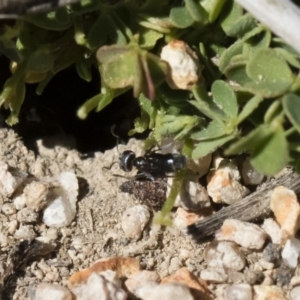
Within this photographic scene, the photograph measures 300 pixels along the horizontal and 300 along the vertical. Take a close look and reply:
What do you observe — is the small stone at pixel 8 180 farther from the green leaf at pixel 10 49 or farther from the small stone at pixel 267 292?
the small stone at pixel 267 292

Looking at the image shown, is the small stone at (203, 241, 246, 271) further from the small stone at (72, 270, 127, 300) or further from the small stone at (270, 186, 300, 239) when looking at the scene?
the small stone at (72, 270, 127, 300)

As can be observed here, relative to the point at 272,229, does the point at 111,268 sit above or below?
below

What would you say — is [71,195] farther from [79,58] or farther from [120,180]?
[79,58]

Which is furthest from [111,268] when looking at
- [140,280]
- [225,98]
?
[225,98]

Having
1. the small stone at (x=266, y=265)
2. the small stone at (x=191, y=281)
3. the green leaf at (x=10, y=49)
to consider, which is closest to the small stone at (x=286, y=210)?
the small stone at (x=266, y=265)

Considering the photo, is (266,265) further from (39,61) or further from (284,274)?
(39,61)

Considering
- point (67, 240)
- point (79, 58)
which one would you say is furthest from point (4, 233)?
point (79, 58)

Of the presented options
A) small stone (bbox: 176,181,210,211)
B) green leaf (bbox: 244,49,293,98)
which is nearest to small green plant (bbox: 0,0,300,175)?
green leaf (bbox: 244,49,293,98)
